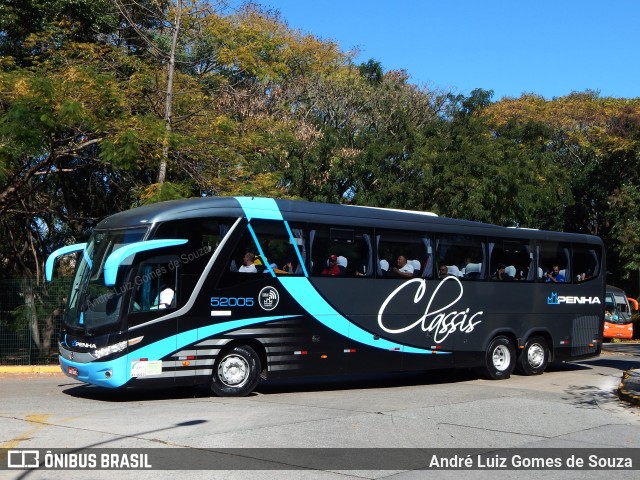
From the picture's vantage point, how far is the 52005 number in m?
14.1

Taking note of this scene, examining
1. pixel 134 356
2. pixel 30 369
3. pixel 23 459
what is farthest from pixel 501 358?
pixel 23 459

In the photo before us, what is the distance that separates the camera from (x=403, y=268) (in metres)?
16.7

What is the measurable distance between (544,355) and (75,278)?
1127cm

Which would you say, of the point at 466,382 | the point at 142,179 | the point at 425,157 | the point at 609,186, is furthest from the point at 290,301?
the point at 609,186

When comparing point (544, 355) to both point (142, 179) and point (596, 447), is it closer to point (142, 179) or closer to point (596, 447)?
point (596, 447)

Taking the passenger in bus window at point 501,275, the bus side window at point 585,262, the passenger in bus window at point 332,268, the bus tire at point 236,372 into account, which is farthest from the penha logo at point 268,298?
the bus side window at point 585,262

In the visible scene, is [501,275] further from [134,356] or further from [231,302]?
[134,356]

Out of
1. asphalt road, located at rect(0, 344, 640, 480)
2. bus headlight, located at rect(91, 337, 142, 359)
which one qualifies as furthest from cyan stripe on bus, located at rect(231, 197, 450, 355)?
bus headlight, located at rect(91, 337, 142, 359)

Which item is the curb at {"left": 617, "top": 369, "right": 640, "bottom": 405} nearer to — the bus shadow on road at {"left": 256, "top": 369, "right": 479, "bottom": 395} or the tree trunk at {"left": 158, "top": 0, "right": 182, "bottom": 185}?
the bus shadow on road at {"left": 256, "top": 369, "right": 479, "bottom": 395}

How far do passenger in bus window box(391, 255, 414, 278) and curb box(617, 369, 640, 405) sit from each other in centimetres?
463

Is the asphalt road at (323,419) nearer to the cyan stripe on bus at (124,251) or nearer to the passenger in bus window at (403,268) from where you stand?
the cyan stripe on bus at (124,251)

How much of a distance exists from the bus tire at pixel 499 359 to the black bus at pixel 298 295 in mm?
31

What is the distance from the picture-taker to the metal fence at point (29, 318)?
66.0 feet

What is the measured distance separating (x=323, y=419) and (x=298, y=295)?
11.5ft
